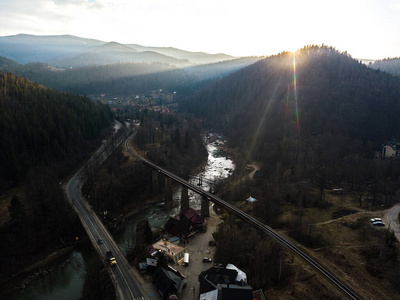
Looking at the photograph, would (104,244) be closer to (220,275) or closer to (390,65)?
(220,275)

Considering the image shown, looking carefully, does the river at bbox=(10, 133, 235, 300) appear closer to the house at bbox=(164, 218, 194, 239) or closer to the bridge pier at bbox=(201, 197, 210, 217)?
the house at bbox=(164, 218, 194, 239)

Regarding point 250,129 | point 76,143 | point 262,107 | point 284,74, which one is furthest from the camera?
point 284,74

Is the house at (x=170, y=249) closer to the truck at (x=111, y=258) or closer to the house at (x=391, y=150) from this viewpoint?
the truck at (x=111, y=258)

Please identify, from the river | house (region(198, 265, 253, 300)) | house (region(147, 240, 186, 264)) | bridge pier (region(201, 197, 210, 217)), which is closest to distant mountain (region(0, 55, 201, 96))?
the river

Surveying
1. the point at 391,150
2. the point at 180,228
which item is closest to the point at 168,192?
the point at 180,228

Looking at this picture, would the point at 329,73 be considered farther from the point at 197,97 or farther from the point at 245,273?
the point at 245,273

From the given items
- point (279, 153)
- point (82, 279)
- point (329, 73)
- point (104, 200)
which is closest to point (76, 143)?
point (104, 200)

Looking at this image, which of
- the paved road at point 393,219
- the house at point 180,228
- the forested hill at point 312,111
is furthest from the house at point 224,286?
the forested hill at point 312,111
